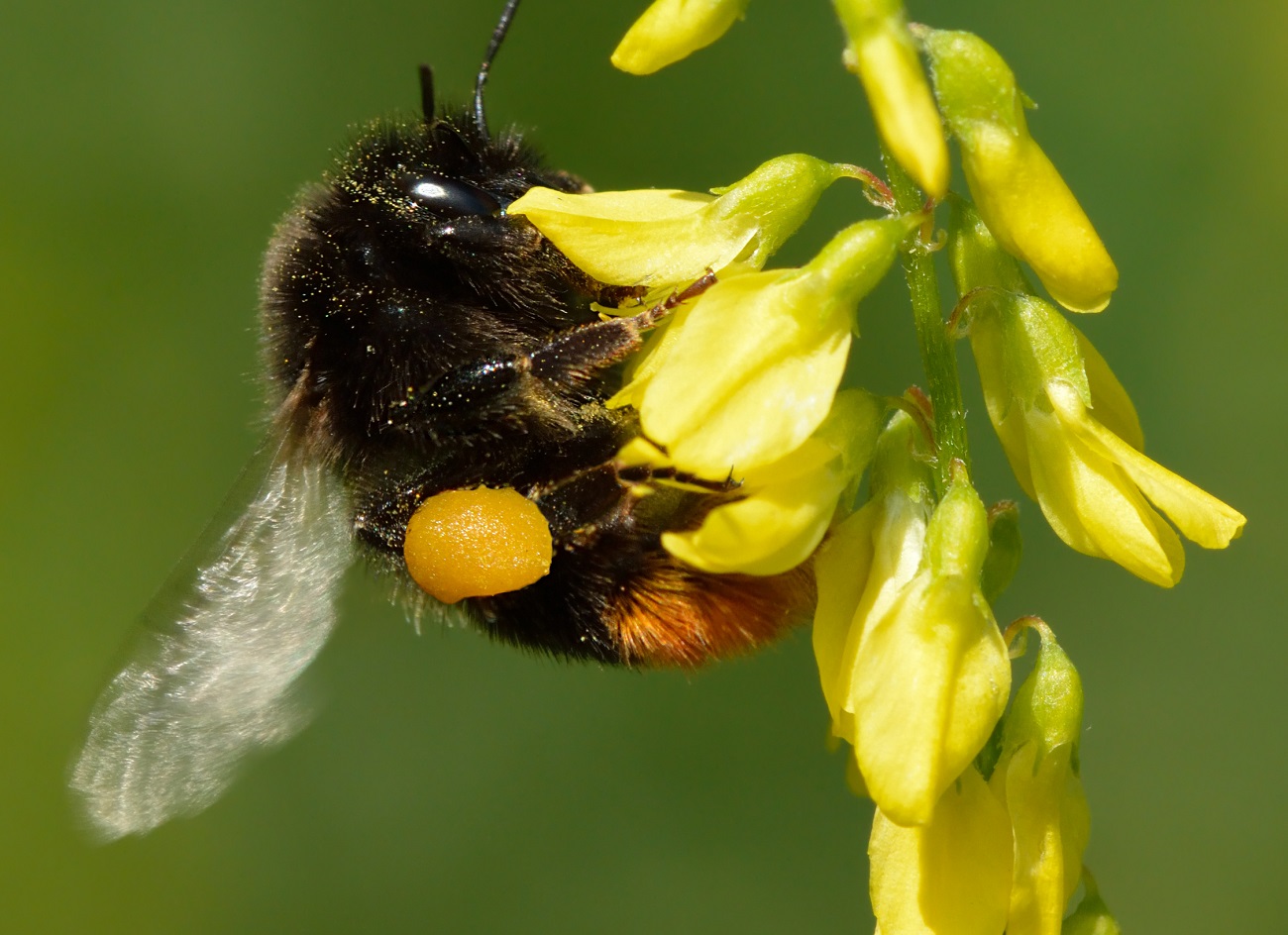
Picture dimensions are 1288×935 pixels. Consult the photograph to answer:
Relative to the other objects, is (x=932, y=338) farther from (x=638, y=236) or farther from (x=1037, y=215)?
(x=638, y=236)

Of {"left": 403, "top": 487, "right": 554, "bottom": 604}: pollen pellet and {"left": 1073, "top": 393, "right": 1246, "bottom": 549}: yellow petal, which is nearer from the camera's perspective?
{"left": 1073, "top": 393, "right": 1246, "bottom": 549}: yellow petal

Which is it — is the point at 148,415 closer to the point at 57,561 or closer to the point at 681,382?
the point at 57,561

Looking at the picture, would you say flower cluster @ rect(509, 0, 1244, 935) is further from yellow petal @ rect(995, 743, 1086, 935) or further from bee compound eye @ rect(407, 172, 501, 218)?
bee compound eye @ rect(407, 172, 501, 218)

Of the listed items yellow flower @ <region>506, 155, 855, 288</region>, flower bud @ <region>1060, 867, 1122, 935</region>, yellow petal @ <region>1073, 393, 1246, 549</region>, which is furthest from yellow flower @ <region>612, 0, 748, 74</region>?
flower bud @ <region>1060, 867, 1122, 935</region>

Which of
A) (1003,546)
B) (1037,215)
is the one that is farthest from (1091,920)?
(1037,215)

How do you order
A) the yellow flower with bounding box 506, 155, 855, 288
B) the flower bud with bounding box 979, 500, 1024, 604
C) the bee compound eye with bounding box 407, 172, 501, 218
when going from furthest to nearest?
the bee compound eye with bounding box 407, 172, 501, 218, the flower bud with bounding box 979, 500, 1024, 604, the yellow flower with bounding box 506, 155, 855, 288

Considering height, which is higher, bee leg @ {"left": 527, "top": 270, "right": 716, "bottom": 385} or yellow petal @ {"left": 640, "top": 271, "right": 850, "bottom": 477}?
yellow petal @ {"left": 640, "top": 271, "right": 850, "bottom": 477}
